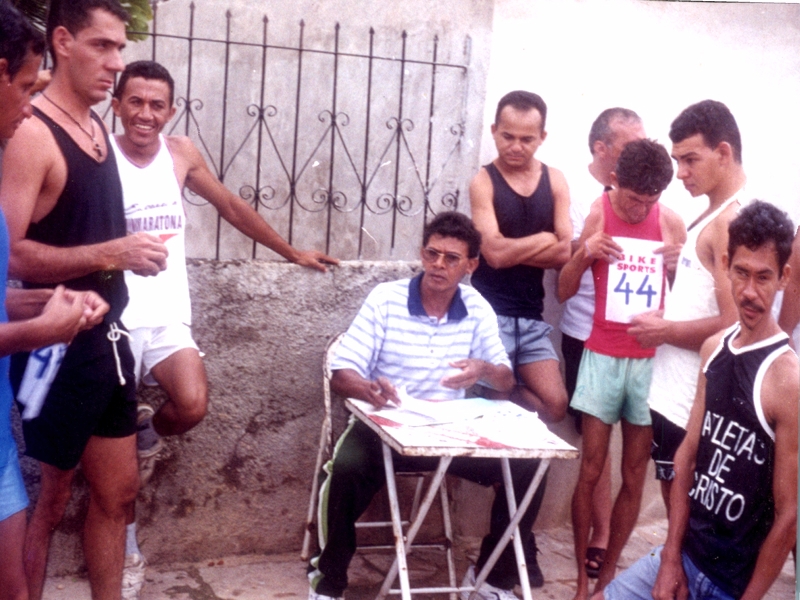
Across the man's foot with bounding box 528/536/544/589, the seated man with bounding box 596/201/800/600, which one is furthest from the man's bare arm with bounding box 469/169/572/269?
the seated man with bounding box 596/201/800/600

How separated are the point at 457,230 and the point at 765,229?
152cm

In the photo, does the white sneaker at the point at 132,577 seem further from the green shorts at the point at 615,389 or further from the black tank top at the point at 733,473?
the black tank top at the point at 733,473

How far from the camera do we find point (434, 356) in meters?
4.07

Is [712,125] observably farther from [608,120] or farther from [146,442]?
[146,442]

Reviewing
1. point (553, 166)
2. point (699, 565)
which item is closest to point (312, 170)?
point (553, 166)

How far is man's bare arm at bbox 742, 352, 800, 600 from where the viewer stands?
2.60 m

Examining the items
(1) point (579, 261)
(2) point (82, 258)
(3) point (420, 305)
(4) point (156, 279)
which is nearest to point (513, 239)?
(1) point (579, 261)

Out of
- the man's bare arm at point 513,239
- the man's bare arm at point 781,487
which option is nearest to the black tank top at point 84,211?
the man's bare arm at point 513,239

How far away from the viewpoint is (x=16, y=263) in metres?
3.07

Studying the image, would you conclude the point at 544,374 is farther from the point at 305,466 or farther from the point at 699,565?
the point at 699,565

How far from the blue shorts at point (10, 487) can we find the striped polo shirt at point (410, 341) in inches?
63.8

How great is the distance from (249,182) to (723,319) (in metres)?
2.98

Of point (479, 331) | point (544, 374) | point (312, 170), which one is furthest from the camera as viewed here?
point (312, 170)

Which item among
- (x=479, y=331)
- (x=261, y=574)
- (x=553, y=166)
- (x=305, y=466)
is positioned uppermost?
(x=553, y=166)
